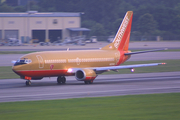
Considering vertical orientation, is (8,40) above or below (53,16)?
below

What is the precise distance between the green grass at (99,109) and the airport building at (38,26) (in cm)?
8197

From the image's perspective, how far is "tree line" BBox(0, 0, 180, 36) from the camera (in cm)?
12650

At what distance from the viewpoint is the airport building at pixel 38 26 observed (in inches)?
3967

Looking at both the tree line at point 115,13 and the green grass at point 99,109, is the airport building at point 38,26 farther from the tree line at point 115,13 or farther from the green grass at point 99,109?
the green grass at point 99,109

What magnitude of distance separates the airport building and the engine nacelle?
240 feet

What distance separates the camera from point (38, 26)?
103250 mm

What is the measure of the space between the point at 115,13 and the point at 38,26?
192 feet

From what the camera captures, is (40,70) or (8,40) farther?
(8,40)

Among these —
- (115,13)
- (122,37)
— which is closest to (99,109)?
(122,37)

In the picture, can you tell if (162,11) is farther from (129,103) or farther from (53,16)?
(129,103)

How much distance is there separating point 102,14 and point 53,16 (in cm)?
4994

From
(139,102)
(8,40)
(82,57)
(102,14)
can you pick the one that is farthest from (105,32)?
(139,102)

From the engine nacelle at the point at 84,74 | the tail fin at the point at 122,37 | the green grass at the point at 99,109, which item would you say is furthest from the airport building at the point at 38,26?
the green grass at the point at 99,109

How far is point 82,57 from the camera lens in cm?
2952
